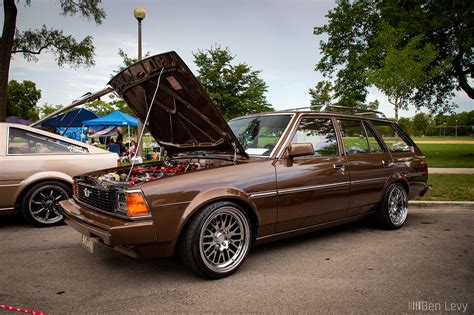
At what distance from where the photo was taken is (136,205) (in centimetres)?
282

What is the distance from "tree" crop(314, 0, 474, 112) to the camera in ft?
50.4

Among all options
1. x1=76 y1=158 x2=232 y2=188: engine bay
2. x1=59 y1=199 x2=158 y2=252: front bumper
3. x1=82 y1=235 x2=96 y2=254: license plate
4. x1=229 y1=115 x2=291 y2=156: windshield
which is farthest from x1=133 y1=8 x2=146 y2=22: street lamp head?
x1=59 y1=199 x2=158 y2=252: front bumper

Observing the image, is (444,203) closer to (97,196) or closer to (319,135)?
(319,135)

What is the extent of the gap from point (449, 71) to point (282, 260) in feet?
66.8

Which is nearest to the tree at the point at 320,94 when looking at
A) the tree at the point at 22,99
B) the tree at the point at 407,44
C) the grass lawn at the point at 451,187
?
the tree at the point at 407,44

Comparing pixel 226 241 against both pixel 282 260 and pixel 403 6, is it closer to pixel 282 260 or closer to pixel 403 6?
pixel 282 260

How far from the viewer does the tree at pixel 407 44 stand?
50.4 ft

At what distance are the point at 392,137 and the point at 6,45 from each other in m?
10.4

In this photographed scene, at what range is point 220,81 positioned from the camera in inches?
901

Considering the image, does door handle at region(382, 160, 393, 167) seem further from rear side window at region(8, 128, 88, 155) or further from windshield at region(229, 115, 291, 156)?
rear side window at region(8, 128, 88, 155)

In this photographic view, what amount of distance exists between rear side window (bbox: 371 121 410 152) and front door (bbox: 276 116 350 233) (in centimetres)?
119

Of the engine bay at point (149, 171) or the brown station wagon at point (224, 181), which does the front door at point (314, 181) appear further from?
the engine bay at point (149, 171)

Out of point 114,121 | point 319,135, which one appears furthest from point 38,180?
point 114,121

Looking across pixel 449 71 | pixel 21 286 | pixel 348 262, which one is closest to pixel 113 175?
A: pixel 21 286
